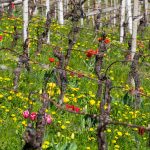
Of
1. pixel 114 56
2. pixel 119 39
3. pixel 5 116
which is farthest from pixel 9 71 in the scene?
pixel 119 39

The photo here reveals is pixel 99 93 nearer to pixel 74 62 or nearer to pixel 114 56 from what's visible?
pixel 74 62

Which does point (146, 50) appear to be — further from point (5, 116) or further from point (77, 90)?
point (5, 116)

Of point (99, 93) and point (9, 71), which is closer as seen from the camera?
point (99, 93)

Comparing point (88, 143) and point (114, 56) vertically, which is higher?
point (114, 56)

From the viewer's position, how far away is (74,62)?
12.5m

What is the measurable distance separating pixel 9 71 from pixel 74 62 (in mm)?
2948

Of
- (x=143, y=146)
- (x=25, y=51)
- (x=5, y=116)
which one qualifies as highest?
(x=25, y=51)

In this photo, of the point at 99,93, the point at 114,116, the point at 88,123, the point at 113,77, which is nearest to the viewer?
the point at 88,123

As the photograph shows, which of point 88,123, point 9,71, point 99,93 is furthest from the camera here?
point 9,71

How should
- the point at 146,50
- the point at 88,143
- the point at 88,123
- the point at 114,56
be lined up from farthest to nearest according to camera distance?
1. the point at 146,50
2. the point at 114,56
3. the point at 88,123
4. the point at 88,143

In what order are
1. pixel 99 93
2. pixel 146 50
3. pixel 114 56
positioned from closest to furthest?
pixel 99 93 → pixel 114 56 → pixel 146 50

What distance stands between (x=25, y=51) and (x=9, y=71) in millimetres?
875

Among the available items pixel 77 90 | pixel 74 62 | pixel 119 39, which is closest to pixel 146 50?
pixel 119 39

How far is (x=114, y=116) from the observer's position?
8.32 meters
